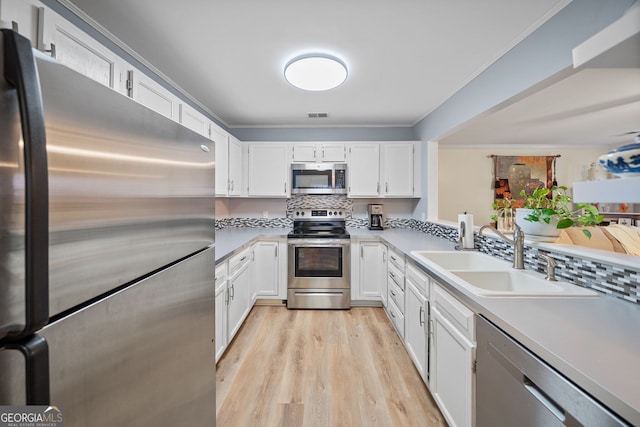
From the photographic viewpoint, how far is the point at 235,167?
3.37 meters

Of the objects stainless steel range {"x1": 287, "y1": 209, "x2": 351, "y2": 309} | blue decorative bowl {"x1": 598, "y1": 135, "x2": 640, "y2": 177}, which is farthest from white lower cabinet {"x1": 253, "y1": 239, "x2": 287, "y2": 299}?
blue decorative bowl {"x1": 598, "y1": 135, "x2": 640, "y2": 177}

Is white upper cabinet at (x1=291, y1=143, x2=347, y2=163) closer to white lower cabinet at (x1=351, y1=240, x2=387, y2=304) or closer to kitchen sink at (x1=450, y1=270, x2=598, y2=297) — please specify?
white lower cabinet at (x1=351, y1=240, x2=387, y2=304)

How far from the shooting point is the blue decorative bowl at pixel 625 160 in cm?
75

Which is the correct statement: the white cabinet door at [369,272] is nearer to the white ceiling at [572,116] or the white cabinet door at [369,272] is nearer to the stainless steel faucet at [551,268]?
the white ceiling at [572,116]

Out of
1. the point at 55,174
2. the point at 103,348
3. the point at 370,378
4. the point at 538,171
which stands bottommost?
the point at 370,378

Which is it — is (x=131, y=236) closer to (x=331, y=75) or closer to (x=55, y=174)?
(x=55, y=174)

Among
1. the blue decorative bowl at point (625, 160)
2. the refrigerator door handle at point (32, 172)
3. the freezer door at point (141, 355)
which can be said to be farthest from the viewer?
the blue decorative bowl at point (625, 160)

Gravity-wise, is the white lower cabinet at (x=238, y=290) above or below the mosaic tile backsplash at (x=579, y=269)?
below

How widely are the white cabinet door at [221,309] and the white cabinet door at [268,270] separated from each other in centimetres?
108

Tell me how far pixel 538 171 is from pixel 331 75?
507cm

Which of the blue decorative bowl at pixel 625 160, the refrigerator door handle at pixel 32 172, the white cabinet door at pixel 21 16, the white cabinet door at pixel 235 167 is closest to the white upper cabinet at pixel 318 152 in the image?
the white cabinet door at pixel 235 167

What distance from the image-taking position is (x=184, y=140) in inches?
36.6

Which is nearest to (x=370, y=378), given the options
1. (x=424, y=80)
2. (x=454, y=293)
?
(x=454, y=293)

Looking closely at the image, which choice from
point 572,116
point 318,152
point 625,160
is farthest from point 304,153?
point 572,116
